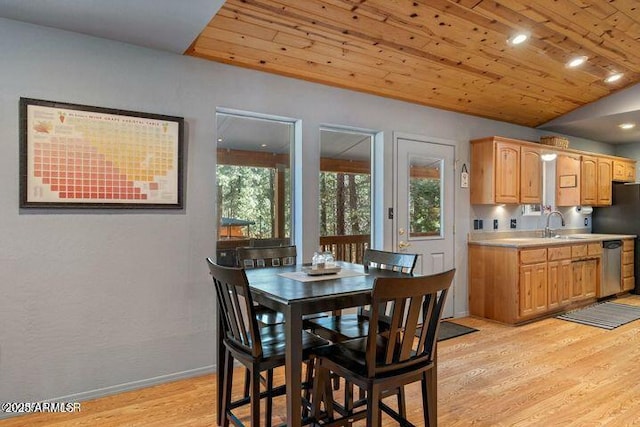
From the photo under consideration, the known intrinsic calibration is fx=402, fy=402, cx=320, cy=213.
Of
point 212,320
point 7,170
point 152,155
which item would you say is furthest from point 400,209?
point 7,170

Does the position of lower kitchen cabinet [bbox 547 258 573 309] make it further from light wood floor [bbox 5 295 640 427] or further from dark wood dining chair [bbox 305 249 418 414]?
dark wood dining chair [bbox 305 249 418 414]

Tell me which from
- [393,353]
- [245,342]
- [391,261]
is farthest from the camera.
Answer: [391,261]

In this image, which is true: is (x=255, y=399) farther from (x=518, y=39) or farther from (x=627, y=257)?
(x=627, y=257)

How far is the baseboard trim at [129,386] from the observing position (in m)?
2.60

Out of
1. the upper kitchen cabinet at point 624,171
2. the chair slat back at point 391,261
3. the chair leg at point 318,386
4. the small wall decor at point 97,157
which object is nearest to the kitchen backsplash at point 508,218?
the upper kitchen cabinet at point 624,171

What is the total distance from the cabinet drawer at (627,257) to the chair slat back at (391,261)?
5.06 metres

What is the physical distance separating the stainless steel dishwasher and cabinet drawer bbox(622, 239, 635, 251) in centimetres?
14

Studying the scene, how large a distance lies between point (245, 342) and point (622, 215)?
21.9ft

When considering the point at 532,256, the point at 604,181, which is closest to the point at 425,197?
the point at 532,256

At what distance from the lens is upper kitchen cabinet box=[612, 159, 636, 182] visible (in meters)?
6.32

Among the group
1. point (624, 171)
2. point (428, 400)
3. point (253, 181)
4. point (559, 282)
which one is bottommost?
point (428, 400)

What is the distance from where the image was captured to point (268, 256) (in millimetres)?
2861

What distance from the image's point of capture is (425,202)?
451cm

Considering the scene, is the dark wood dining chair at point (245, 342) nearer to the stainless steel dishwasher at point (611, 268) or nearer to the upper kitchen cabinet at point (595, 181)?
the stainless steel dishwasher at point (611, 268)
